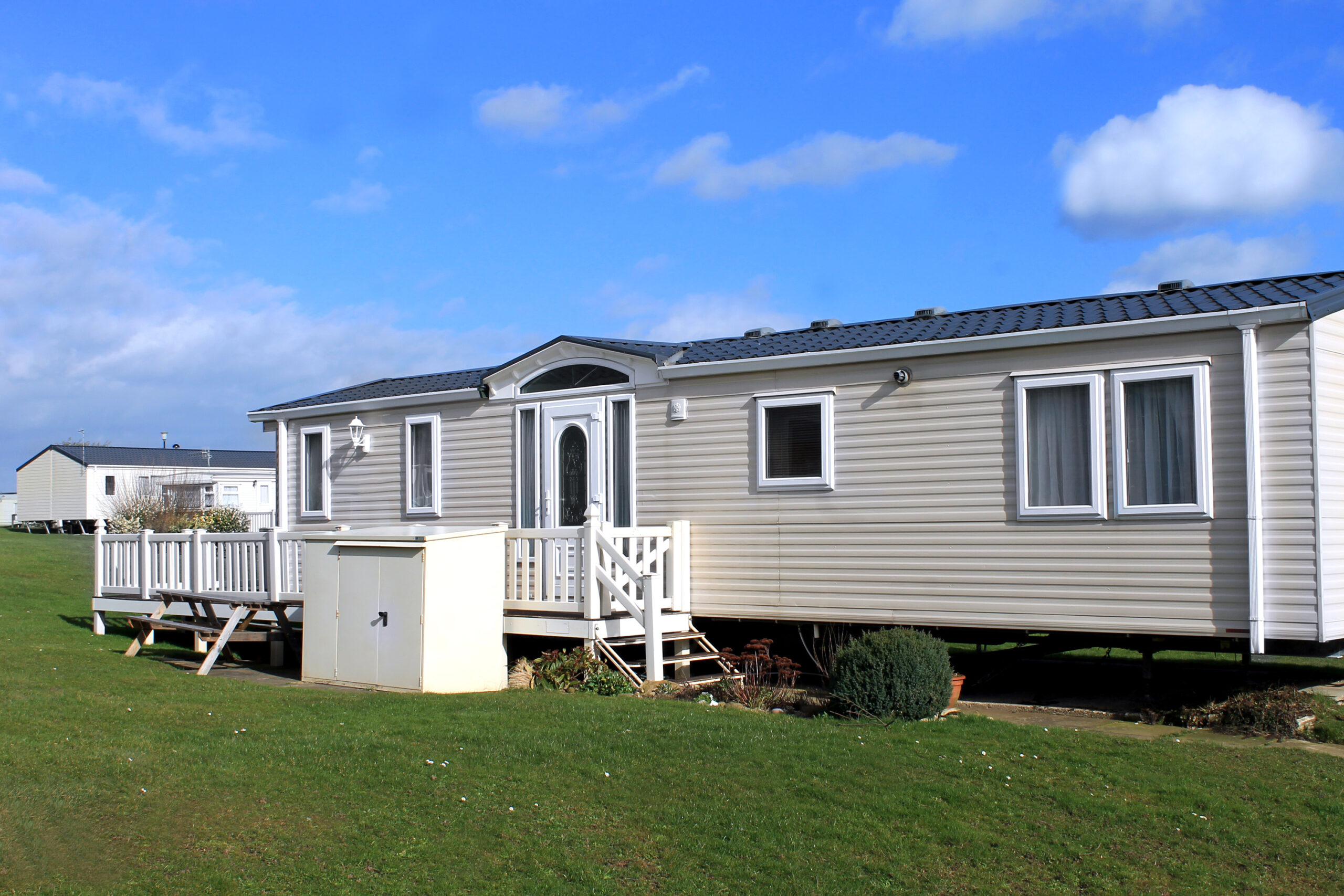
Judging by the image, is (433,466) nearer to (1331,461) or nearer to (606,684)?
(606,684)

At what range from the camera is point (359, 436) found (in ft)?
48.1

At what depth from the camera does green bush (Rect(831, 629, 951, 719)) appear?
867 centimetres

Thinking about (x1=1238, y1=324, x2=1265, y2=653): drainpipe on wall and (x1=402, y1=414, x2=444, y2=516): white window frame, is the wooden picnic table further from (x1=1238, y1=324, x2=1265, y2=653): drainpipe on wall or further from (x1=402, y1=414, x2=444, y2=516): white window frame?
(x1=1238, y1=324, x2=1265, y2=653): drainpipe on wall

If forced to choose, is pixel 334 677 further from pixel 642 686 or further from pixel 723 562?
pixel 723 562

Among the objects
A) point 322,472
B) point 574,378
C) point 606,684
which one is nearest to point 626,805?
point 606,684

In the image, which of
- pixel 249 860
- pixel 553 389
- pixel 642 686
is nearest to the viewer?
pixel 249 860

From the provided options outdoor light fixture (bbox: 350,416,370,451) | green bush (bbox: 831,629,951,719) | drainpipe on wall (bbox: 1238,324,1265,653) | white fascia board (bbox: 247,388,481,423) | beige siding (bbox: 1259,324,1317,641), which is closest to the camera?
green bush (bbox: 831,629,951,719)

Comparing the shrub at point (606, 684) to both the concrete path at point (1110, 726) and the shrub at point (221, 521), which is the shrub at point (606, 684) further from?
the shrub at point (221, 521)

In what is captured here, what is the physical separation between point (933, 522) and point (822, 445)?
4.48 ft

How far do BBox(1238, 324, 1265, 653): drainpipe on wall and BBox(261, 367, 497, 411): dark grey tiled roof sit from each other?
807 cm

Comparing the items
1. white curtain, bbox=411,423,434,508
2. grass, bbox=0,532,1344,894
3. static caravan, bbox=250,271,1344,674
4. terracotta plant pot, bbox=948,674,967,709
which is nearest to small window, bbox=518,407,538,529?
static caravan, bbox=250,271,1344,674

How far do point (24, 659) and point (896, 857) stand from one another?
30.5 feet

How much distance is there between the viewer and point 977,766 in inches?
280

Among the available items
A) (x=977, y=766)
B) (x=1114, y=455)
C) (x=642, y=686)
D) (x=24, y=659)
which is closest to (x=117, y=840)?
(x=977, y=766)
